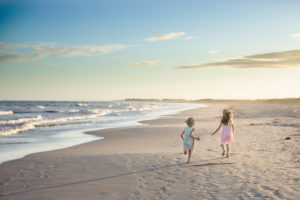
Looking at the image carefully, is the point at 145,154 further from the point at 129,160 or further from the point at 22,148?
the point at 22,148

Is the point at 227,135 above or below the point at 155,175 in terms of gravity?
above

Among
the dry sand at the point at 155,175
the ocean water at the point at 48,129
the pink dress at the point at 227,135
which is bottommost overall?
the ocean water at the point at 48,129

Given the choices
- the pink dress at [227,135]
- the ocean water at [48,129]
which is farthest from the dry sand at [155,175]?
the ocean water at [48,129]

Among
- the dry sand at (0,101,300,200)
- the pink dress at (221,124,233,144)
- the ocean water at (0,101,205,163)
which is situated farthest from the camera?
the ocean water at (0,101,205,163)

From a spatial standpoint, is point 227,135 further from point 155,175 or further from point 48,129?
point 48,129

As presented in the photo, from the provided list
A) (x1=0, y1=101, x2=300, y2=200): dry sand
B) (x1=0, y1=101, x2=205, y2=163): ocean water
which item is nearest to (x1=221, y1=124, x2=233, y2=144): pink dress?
(x1=0, y1=101, x2=300, y2=200): dry sand

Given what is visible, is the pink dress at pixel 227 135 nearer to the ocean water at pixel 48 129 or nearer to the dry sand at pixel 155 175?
the dry sand at pixel 155 175

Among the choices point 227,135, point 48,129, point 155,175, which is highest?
point 227,135

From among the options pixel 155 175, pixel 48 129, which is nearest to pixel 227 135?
pixel 155 175

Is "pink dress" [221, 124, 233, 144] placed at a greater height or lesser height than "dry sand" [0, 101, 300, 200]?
greater

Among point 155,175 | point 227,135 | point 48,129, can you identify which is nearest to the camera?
point 155,175

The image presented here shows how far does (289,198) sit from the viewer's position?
583 centimetres

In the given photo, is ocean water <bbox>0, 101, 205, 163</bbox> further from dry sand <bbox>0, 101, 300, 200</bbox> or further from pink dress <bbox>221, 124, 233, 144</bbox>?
pink dress <bbox>221, 124, 233, 144</bbox>

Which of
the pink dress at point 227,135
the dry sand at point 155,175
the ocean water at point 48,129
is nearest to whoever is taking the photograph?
the dry sand at point 155,175
